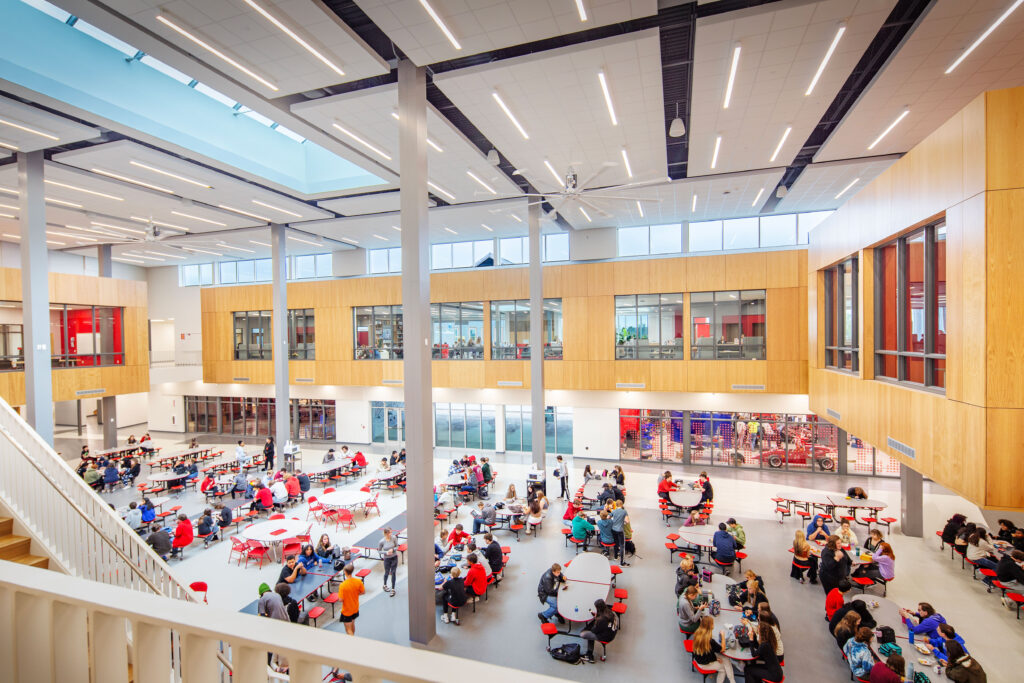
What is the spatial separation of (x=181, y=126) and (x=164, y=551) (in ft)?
31.2

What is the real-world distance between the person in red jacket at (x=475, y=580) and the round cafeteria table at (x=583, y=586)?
149cm

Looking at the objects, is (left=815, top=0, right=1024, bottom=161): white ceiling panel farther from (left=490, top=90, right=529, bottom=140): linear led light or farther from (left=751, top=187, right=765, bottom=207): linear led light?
(left=490, top=90, right=529, bottom=140): linear led light

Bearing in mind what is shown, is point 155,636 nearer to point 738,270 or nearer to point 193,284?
point 738,270

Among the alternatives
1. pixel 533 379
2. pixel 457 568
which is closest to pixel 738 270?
pixel 533 379

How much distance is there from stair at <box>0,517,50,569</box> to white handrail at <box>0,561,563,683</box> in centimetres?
274

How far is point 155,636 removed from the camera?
1.28 metres

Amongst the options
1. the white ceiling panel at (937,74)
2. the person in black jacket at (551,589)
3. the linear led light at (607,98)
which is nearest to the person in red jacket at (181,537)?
the person in black jacket at (551,589)

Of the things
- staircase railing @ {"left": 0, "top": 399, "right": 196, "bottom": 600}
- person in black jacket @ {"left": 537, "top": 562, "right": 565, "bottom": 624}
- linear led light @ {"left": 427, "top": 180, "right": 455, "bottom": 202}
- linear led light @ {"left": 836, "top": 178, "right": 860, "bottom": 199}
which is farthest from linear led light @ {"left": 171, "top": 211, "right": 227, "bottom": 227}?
linear led light @ {"left": 836, "top": 178, "right": 860, "bottom": 199}

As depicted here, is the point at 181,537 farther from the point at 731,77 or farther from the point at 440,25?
the point at 731,77

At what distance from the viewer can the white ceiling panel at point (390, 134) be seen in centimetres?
928

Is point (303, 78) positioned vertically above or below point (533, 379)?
above

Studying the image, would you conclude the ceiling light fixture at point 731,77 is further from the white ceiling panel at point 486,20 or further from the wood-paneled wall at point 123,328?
the wood-paneled wall at point 123,328

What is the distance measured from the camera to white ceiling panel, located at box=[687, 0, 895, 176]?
7.07 m

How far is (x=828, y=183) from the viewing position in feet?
47.5
